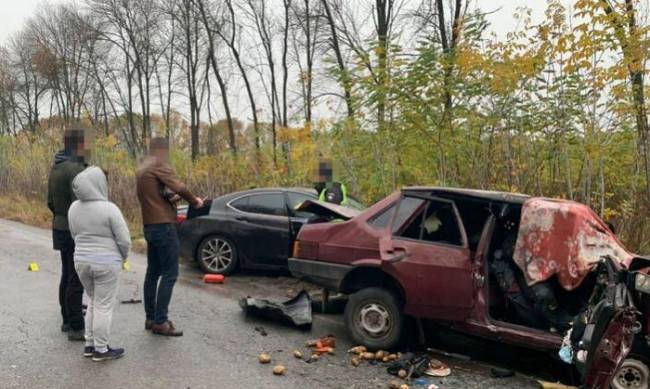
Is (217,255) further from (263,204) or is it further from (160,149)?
(160,149)

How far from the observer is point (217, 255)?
9031mm

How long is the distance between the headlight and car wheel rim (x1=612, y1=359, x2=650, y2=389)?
57 cm

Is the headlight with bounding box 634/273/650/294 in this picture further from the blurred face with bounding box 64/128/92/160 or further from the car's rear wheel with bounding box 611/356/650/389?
the blurred face with bounding box 64/128/92/160

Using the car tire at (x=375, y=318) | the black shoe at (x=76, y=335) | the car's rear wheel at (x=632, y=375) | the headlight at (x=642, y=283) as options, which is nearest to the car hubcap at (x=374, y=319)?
the car tire at (x=375, y=318)

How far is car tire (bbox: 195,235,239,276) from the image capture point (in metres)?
8.96

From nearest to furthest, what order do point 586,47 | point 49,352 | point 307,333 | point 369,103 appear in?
point 49,352
point 307,333
point 586,47
point 369,103

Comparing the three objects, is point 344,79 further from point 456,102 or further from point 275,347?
point 275,347

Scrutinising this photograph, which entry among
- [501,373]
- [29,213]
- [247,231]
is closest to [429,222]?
[501,373]

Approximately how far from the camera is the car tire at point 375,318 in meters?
5.30

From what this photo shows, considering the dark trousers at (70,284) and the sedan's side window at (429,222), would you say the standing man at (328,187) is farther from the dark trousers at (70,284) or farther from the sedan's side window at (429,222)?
the dark trousers at (70,284)

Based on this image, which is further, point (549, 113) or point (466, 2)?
point (466, 2)

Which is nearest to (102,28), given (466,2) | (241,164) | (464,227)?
(241,164)

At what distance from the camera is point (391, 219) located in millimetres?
5566

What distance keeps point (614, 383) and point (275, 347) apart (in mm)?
2882
